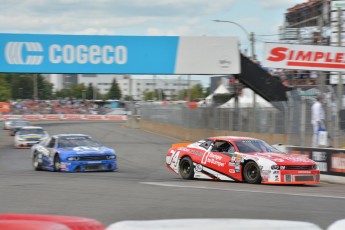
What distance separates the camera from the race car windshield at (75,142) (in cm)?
1822

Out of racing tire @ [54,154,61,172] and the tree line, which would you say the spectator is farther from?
the tree line

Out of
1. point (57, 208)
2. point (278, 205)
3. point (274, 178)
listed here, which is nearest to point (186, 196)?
point (278, 205)

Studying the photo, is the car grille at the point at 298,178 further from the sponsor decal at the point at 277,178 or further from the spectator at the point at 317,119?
the spectator at the point at 317,119

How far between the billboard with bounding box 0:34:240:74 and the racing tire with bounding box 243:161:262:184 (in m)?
13.5

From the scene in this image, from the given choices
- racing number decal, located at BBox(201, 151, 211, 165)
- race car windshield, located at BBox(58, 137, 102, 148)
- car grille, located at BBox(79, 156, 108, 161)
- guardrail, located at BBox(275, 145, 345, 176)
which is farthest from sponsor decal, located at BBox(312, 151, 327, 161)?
race car windshield, located at BBox(58, 137, 102, 148)

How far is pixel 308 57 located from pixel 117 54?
8.64 m

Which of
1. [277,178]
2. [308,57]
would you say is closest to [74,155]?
[277,178]

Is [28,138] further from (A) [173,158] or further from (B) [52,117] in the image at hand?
(B) [52,117]

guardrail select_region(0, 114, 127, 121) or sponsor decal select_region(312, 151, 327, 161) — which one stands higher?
sponsor decal select_region(312, 151, 327, 161)

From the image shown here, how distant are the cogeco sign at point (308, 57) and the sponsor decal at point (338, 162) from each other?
785 centimetres

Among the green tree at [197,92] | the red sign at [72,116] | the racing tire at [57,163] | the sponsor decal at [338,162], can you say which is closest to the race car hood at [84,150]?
the racing tire at [57,163]

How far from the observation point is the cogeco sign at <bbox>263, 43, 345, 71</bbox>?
22.8m

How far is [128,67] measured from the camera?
27.3 metres

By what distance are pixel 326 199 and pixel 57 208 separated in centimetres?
476
